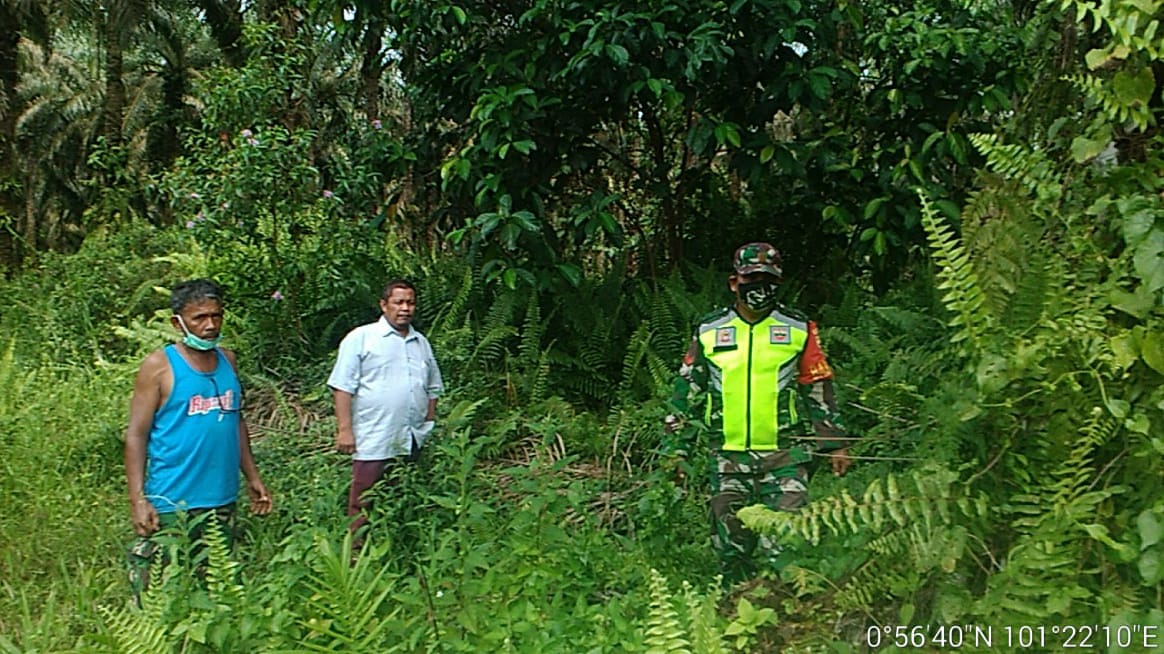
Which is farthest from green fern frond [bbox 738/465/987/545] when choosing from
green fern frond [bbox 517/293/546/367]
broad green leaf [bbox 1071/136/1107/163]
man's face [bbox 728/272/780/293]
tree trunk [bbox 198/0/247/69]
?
tree trunk [bbox 198/0/247/69]

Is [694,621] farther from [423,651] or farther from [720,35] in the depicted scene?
[720,35]

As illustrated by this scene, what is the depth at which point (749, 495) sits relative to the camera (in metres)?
4.12

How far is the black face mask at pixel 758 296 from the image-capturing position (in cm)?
403

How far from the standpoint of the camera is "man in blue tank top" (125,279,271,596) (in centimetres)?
402

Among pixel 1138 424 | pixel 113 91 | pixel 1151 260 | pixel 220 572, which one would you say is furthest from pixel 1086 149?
pixel 113 91

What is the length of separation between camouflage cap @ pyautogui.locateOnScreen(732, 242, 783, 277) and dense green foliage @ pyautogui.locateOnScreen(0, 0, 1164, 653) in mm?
616

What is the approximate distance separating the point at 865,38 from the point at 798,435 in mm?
3171

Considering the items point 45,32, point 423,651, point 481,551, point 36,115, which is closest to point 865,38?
point 481,551

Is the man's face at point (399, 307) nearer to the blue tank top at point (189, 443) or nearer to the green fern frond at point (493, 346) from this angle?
the blue tank top at point (189, 443)

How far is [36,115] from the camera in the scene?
934 inches

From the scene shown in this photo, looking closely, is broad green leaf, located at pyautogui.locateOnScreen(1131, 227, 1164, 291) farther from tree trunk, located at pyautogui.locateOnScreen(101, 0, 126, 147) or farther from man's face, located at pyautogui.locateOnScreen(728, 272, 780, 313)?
tree trunk, located at pyautogui.locateOnScreen(101, 0, 126, 147)

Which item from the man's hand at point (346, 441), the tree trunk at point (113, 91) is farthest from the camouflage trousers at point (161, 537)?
the tree trunk at point (113, 91)

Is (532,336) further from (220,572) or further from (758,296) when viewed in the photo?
(220,572)

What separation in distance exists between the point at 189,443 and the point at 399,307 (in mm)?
1270
